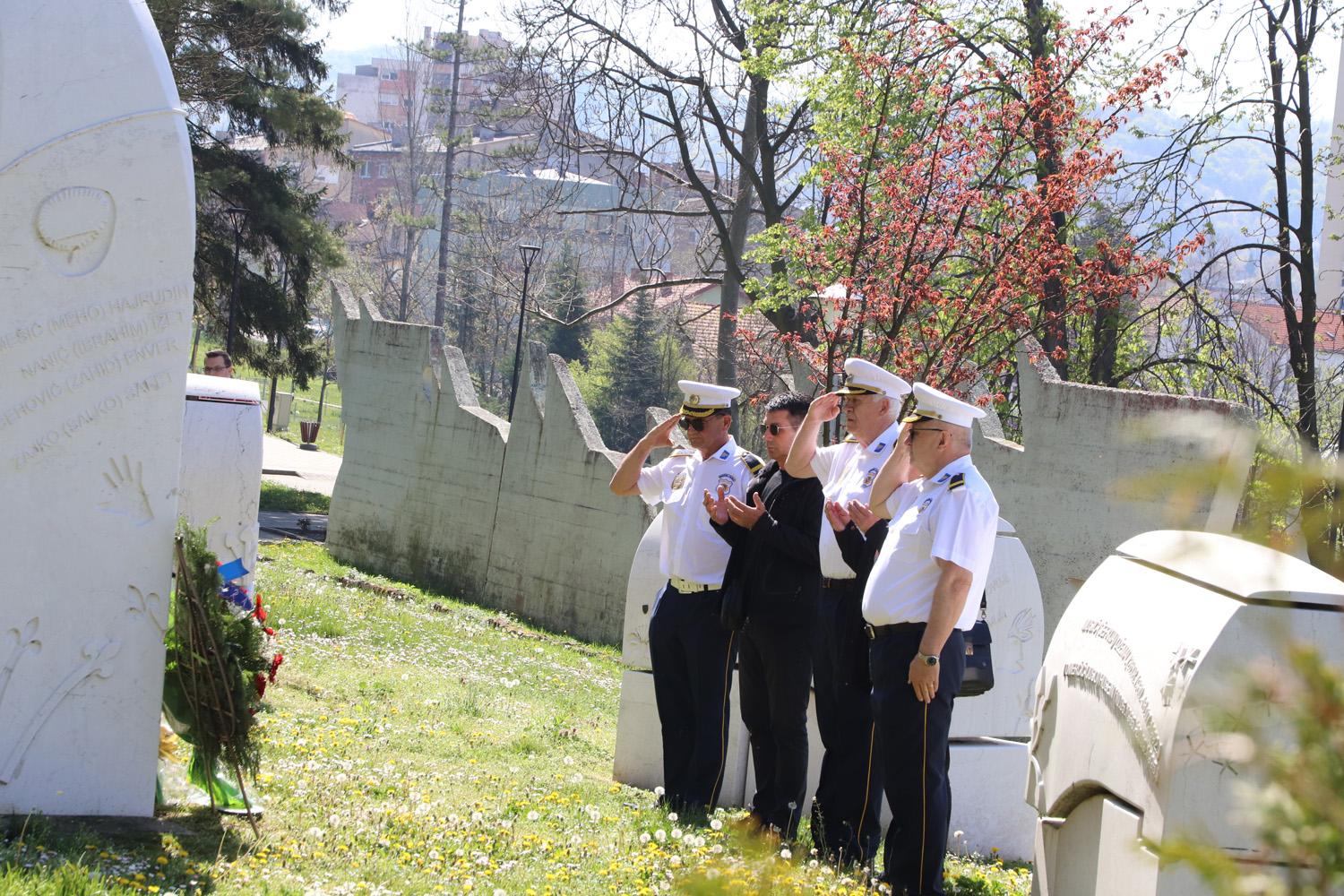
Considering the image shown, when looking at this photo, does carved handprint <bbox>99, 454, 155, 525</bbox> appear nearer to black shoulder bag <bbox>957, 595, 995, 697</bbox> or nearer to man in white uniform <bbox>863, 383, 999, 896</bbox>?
man in white uniform <bbox>863, 383, 999, 896</bbox>

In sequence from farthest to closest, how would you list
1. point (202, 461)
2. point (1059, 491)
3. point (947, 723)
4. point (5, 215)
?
point (1059, 491)
point (202, 461)
point (947, 723)
point (5, 215)

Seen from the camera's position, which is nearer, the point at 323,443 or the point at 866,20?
the point at 866,20

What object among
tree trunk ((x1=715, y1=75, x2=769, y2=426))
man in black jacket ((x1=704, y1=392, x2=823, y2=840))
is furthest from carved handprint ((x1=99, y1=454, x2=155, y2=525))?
tree trunk ((x1=715, y1=75, x2=769, y2=426))

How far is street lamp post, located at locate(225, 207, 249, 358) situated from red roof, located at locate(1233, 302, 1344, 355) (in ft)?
51.8

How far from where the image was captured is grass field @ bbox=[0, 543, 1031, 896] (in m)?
4.11

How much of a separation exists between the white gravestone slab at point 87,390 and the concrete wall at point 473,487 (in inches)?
386

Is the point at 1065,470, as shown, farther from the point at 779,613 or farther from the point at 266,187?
the point at 266,187

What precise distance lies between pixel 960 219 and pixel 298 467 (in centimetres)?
2253

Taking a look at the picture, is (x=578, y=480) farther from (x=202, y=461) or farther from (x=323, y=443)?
(x=323, y=443)

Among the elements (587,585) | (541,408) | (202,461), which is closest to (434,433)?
(541,408)

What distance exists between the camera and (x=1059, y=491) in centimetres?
1080

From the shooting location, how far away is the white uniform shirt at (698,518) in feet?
20.4

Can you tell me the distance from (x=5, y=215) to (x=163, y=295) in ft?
1.81

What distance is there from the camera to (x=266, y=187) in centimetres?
2320
